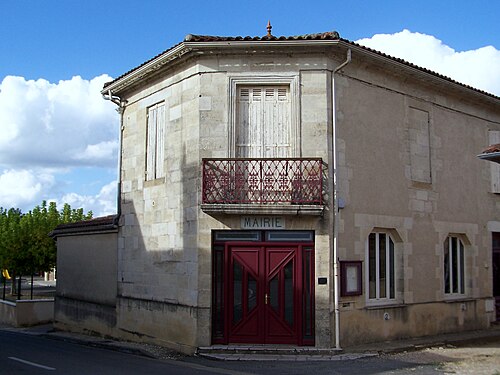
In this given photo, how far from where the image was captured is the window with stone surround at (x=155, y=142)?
1377cm

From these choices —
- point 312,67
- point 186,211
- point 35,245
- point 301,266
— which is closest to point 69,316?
point 186,211

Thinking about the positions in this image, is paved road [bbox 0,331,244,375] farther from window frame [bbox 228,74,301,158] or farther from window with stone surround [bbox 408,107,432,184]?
window with stone surround [bbox 408,107,432,184]

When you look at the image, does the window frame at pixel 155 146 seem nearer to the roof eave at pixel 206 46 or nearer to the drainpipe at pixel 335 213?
the roof eave at pixel 206 46

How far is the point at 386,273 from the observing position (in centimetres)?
1338

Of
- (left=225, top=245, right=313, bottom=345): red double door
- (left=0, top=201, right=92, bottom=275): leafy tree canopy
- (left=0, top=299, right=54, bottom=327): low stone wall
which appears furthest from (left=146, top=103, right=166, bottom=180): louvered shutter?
(left=0, top=201, right=92, bottom=275): leafy tree canopy

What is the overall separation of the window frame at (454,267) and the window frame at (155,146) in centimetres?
721

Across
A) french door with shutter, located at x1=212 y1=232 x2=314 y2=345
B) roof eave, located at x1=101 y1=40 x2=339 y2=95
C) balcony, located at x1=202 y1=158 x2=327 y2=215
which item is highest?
roof eave, located at x1=101 y1=40 x2=339 y2=95

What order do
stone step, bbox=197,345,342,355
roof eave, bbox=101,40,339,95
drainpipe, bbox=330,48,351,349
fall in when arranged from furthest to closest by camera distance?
roof eave, bbox=101,40,339,95, drainpipe, bbox=330,48,351,349, stone step, bbox=197,345,342,355

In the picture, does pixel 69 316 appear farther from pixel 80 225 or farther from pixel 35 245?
pixel 35 245

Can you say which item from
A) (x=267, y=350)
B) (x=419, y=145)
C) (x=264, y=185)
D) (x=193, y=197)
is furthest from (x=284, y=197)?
(x=419, y=145)

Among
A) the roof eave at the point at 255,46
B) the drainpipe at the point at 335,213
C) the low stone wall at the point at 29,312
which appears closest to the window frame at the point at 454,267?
the roof eave at the point at 255,46

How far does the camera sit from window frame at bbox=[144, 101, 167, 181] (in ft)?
45.0

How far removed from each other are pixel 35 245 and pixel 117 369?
23511mm

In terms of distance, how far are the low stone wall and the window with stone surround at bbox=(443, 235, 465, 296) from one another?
15.2 m
